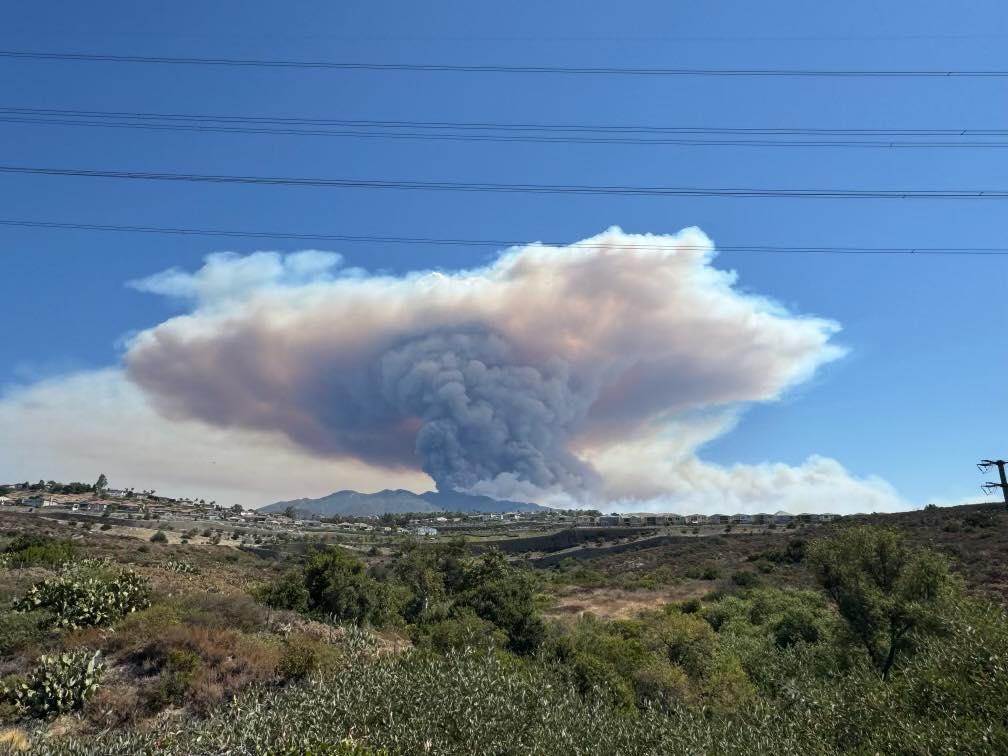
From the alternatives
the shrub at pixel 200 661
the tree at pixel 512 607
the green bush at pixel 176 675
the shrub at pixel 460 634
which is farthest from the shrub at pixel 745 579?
the green bush at pixel 176 675

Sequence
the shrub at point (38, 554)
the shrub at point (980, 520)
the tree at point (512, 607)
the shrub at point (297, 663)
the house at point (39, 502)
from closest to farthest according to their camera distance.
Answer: the shrub at point (297, 663) → the tree at point (512, 607) → the shrub at point (38, 554) → the shrub at point (980, 520) → the house at point (39, 502)

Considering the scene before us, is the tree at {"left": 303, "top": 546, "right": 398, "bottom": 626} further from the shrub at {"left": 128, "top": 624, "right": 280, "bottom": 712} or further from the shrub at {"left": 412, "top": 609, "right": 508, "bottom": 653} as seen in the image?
the shrub at {"left": 128, "top": 624, "right": 280, "bottom": 712}

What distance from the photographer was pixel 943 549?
6175cm

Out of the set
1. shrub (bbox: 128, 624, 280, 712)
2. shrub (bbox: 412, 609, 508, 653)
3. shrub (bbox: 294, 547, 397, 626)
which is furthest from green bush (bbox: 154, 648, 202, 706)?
shrub (bbox: 294, 547, 397, 626)

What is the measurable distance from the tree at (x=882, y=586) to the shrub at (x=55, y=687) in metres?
33.9

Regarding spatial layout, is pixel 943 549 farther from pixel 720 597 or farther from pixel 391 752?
pixel 391 752

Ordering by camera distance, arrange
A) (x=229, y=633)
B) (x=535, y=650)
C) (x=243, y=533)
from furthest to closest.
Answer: (x=243, y=533)
(x=535, y=650)
(x=229, y=633)

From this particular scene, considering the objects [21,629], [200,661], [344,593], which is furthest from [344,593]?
[21,629]

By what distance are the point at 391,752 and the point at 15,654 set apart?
1795 centimetres

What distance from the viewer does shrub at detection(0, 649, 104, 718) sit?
1722 cm

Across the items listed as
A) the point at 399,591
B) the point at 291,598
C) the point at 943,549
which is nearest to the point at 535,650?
the point at 399,591

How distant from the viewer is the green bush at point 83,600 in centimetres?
2372

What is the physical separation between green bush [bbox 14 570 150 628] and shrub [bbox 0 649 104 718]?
16.4 ft

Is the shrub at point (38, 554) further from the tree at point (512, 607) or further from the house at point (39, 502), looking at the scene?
the house at point (39, 502)
